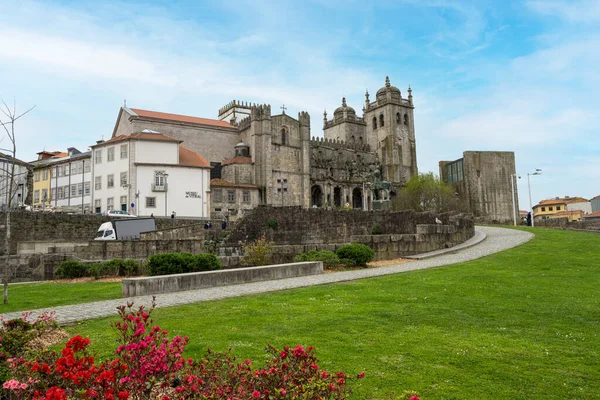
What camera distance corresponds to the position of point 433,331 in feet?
22.2

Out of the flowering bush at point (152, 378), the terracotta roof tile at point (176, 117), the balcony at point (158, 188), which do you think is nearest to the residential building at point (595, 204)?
the terracotta roof tile at point (176, 117)

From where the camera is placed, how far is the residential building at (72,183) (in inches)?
2016

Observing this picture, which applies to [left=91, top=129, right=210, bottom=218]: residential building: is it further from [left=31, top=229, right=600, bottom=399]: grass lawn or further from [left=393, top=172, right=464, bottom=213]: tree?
[left=31, top=229, right=600, bottom=399]: grass lawn

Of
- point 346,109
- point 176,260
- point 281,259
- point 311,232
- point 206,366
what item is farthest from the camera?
point 346,109

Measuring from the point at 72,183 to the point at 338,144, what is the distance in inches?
1840

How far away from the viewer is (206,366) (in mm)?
4070

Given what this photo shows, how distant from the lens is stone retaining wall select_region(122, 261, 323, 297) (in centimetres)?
1226

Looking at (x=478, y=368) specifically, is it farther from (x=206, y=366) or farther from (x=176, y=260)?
(x=176, y=260)

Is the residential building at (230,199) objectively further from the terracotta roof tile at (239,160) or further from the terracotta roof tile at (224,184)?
the terracotta roof tile at (239,160)

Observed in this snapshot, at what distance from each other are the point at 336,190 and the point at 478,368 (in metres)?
66.9

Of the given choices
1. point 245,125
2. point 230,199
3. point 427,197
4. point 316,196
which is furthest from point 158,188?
point 427,197

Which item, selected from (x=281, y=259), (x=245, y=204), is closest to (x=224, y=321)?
(x=281, y=259)

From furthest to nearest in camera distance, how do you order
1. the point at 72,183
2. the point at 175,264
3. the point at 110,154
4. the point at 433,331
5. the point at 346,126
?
the point at 346,126 → the point at 72,183 → the point at 110,154 → the point at 175,264 → the point at 433,331

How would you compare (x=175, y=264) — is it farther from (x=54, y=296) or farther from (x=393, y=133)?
(x=393, y=133)
